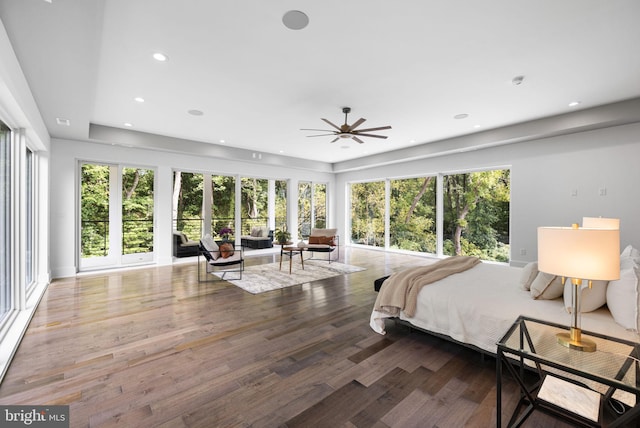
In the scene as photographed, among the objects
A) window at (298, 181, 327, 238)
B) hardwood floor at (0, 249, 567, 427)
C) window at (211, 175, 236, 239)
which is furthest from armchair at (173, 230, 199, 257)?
window at (298, 181, 327, 238)

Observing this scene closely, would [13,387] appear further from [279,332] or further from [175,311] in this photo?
[279,332]

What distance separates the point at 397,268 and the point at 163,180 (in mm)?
5641

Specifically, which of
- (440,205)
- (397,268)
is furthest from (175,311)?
(440,205)

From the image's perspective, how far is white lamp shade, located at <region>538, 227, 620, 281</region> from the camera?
4.73ft

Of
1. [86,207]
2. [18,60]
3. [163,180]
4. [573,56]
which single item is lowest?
[86,207]

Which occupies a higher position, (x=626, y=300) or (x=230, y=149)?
(x=230, y=149)

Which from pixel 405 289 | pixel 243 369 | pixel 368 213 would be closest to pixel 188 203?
pixel 368 213

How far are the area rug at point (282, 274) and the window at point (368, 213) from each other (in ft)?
9.81

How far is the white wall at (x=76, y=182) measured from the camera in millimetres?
5320

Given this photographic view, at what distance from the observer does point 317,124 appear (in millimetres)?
5371

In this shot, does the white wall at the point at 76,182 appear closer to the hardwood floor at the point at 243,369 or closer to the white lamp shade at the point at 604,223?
the hardwood floor at the point at 243,369

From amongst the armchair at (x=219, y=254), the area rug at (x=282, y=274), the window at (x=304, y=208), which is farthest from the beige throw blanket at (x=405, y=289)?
the window at (x=304, y=208)

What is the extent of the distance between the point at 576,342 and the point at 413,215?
670 cm

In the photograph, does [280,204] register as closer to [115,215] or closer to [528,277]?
[115,215]
